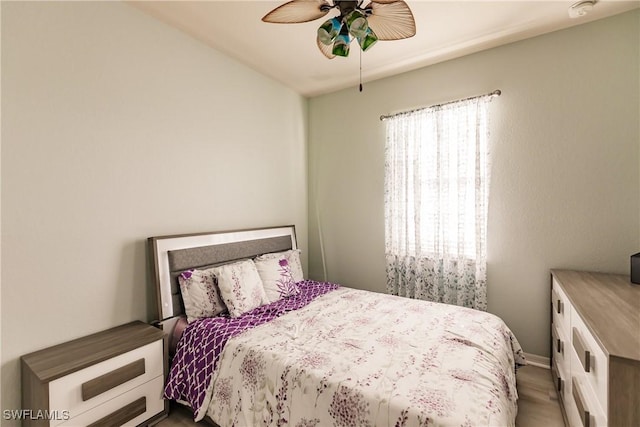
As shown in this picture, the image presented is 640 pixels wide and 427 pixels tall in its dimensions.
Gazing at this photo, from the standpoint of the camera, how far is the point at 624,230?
83.7 inches

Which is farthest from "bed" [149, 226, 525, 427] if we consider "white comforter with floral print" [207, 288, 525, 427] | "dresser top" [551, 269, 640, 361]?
"dresser top" [551, 269, 640, 361]

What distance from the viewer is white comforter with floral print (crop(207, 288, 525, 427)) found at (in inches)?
47.6

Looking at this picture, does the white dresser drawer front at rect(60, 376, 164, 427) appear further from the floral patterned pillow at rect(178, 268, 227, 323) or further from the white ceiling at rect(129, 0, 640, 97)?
the white ceiling at rect(129, 0, 640, 97)

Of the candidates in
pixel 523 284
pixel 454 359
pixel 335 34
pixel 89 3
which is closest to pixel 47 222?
pixel 89 3

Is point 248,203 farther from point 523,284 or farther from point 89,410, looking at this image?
point 523,284

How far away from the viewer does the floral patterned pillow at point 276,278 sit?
244 cm

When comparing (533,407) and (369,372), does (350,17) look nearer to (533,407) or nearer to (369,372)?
(369,372)

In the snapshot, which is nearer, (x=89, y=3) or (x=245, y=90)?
(x=89, y=3)

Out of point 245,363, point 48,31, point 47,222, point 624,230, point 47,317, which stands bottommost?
point 245,363

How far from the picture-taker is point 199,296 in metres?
2.11

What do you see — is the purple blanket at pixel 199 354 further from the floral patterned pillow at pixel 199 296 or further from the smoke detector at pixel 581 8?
the smoke detector at pixel 581 8

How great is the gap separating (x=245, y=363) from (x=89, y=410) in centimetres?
83

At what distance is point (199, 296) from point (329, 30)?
1.90 m

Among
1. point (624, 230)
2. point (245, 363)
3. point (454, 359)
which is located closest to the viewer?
point (454, 359)
